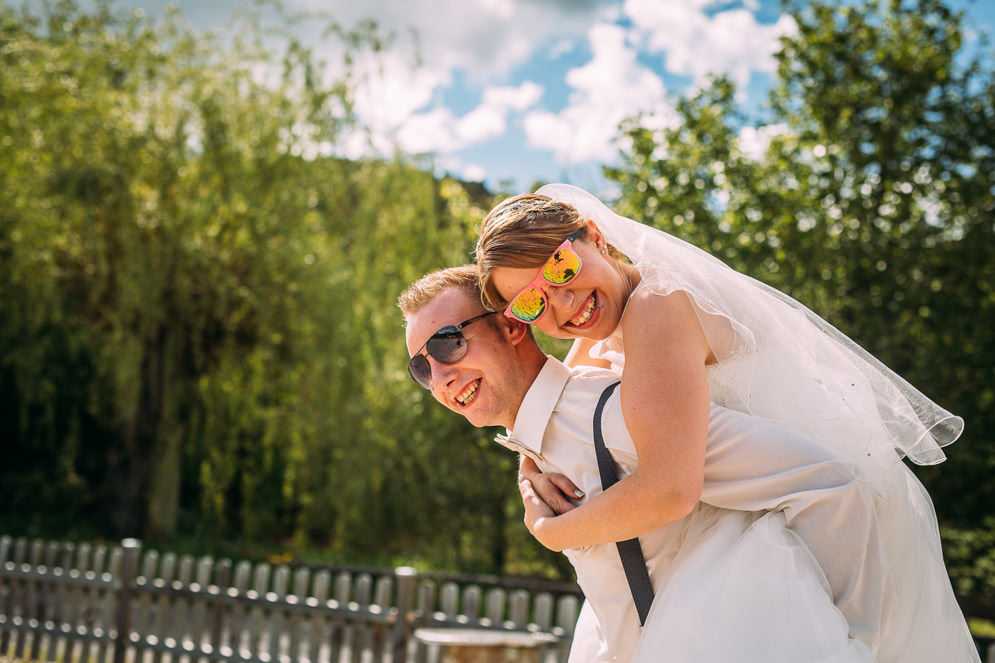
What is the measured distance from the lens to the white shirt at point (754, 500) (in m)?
1.95

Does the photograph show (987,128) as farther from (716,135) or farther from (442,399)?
(442,399)

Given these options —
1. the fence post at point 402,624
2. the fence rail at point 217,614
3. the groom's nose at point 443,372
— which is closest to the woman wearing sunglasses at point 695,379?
the groom's nose at point 443,372

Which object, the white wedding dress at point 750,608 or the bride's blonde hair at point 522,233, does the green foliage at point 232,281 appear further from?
the white wedding dress at point 750,608

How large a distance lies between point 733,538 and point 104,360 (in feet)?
39.7

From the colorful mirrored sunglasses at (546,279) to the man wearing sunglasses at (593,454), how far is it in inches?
7.9

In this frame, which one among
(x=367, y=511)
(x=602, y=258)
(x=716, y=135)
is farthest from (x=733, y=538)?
(x=367, y=511)

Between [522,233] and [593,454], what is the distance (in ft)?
1.84

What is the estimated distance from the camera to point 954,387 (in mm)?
9125

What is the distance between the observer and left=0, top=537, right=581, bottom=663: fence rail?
6.86 meters

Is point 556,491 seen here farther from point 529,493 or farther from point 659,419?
point 659,419

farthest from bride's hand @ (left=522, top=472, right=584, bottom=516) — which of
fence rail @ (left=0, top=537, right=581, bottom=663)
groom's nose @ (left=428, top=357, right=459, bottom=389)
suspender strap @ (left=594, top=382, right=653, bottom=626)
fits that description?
fence rail @ (left=0, top=537, right=581, bottom=663)

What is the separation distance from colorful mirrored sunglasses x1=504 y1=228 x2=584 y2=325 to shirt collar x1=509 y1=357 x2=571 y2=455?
0.62 ft

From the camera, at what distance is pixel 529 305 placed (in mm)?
2113

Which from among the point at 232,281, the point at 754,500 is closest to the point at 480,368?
the point at 754,500
